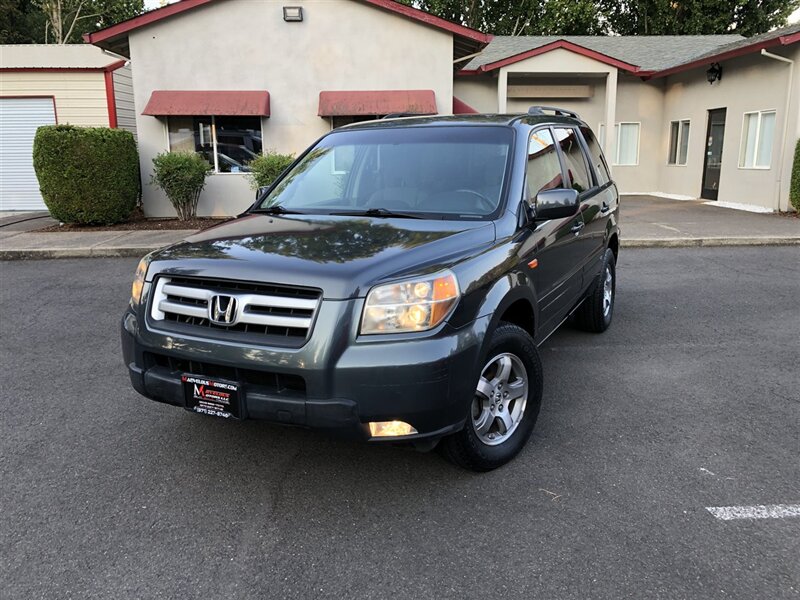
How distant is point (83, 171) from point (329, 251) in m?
11.2

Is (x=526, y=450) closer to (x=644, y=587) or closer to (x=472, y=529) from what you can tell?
(x=472, y=529)

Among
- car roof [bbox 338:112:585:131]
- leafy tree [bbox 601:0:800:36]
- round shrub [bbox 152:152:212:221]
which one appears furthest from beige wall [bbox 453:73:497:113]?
leafy tree [bbox 601:0:800:36]

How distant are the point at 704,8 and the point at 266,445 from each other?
37054mm

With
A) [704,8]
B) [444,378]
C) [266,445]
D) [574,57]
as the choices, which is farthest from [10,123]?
[704,8]

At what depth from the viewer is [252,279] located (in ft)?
9.87

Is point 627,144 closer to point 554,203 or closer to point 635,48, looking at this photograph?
point 635,48

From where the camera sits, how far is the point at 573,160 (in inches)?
202

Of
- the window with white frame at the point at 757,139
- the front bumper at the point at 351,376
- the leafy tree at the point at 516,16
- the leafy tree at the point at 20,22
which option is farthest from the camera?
the leafy tree at the point at 516,16

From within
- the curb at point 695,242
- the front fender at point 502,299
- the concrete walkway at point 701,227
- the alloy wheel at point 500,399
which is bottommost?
the curb at point 695,242

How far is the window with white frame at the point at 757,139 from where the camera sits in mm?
15758

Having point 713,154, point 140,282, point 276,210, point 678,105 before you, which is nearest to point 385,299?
point 140,282

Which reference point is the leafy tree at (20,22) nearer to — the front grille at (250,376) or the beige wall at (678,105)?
the beige wall at (678,105)

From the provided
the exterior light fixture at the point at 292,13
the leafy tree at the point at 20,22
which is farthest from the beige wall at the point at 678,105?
the leafy tree at the point at 20,22

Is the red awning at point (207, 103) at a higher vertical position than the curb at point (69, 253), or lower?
higher
